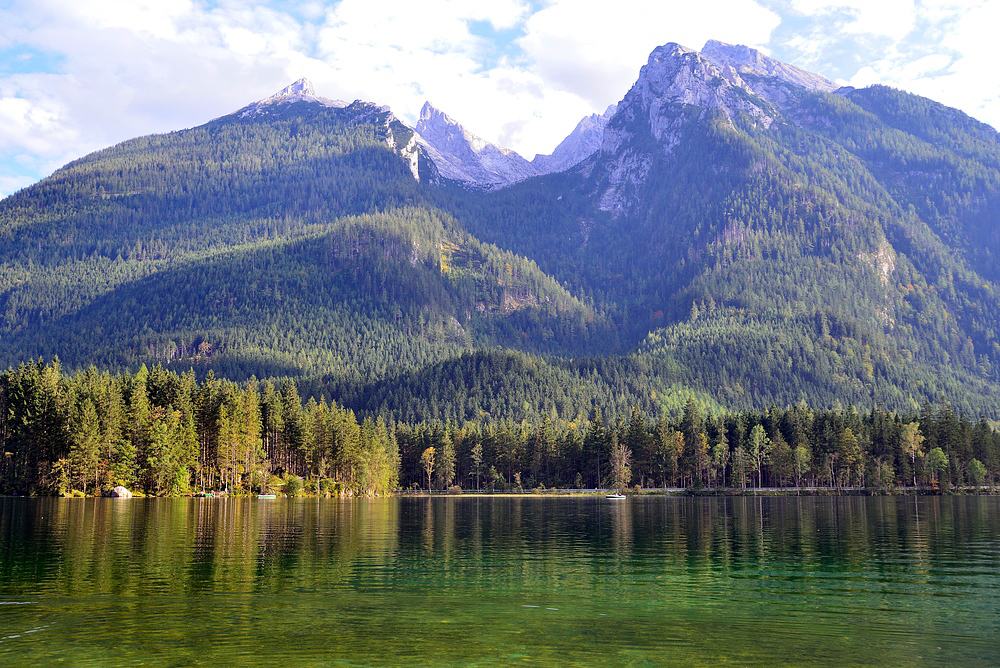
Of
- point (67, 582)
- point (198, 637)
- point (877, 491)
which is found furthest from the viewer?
point (877, 491)

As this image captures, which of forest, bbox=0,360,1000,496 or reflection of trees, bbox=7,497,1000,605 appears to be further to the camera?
forest, bbox=0,360,1000,496

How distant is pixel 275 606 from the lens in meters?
32.6

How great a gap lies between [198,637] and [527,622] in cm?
1152

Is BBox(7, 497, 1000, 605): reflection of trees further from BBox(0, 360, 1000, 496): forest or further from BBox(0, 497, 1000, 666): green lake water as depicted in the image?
BBox(0, 360, 1000, 496): forest

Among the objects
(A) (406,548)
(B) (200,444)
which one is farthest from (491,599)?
(B) (200,444)

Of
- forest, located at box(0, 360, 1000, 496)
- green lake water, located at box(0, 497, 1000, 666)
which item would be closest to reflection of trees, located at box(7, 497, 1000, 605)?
green lake water, located at box(0, 497, 1000, 666)

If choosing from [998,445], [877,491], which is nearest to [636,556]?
[877,491]

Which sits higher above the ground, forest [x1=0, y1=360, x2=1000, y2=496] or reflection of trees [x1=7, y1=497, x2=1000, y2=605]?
forest [x1=0, y1=360, x2=1000, y2=496]

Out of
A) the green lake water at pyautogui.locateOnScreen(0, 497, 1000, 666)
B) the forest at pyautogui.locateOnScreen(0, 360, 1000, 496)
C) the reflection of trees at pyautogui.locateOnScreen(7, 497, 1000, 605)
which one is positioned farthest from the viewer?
the forest at pyautogui.locateOnScreen(0, 360, 1000, 496)

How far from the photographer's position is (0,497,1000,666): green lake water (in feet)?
82.8

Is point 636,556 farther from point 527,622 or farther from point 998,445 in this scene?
point 998,445

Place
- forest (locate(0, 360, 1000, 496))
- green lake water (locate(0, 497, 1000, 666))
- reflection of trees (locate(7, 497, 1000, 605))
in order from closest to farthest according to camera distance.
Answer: green lake water (locate(0, 497, 1000, 666)) < reflection of trees (locate(7, 497, 1000, 605)) < forest (locate(0, 360, 1000, 496))

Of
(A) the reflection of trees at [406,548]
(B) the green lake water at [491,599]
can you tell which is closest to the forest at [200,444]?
(A) the reflection of trees at [406,548]

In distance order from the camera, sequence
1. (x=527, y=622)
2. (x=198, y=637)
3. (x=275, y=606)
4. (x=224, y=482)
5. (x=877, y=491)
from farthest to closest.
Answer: (x=877, y=491), (x=224, y=482), (x=275, y=606), (x=527, y=622), (x=198, y=637)
